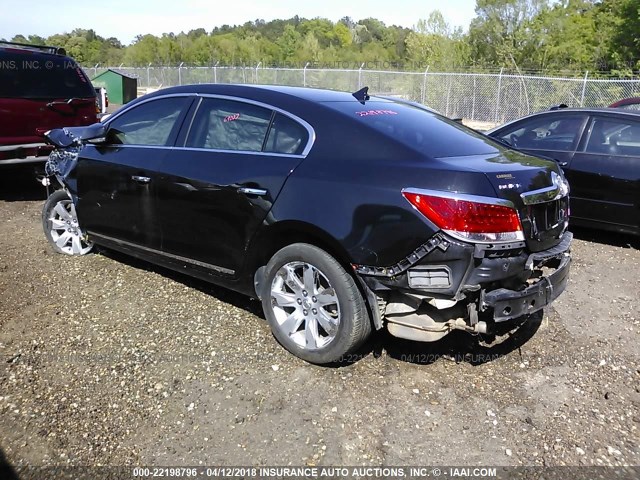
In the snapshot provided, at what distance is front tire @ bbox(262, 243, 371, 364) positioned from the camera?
3.37m

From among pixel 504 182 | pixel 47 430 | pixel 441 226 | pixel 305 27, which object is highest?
pixel 305 27

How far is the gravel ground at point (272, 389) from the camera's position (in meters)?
2.86

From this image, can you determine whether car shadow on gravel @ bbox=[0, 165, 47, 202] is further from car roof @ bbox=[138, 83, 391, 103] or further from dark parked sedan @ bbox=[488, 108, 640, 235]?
dark parked sedan @ bbox=[488, 108, 640, 235]

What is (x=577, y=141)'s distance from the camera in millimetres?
6461

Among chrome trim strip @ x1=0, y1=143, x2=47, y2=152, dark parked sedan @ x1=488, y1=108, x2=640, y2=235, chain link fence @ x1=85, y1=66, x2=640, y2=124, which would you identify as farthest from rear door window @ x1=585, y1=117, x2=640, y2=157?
chain link fence @ x1=85, y1=66, x2=640, y2=124

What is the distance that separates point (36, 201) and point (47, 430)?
5.90m

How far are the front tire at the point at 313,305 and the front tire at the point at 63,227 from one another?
2.61m

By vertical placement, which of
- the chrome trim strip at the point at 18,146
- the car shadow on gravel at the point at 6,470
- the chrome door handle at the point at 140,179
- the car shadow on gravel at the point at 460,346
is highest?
the chrome door handle at the point at 140,179

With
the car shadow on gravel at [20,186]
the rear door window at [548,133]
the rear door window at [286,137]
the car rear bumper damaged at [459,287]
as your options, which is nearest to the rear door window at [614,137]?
the rear door window at [548,133]

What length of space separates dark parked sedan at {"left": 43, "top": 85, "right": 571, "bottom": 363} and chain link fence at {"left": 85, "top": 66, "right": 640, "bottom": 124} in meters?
12.0

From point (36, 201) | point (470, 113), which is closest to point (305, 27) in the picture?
point (470, 113)

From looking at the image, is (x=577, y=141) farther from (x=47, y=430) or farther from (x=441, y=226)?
(x=47, y=430)

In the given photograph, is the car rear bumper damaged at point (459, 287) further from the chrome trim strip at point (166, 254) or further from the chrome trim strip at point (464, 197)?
the chrome trim strip at point (166, 254)

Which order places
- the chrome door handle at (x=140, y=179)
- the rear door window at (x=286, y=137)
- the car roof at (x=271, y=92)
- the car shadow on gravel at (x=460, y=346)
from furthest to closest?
the chrome door handle at (x=140, y=179) → the car roof at (x=271, y=92) → the car shadow on gravel at (x=460, y=346) → the rear door window at (x=286, y=137)
